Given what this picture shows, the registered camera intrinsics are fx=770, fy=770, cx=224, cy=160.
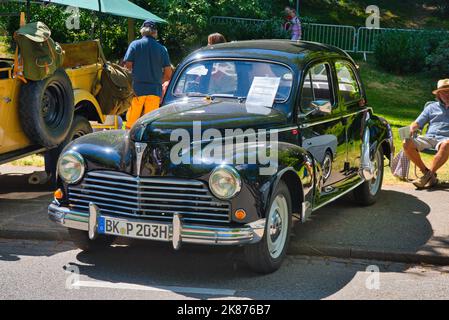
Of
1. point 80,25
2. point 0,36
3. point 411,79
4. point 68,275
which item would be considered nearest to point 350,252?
point 68,275

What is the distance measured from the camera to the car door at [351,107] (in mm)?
8094

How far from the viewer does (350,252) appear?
6777 mm

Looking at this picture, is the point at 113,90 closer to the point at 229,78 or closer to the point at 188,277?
the point at 229,78

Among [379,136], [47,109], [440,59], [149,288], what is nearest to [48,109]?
[47,109]

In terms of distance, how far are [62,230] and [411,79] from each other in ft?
43.0

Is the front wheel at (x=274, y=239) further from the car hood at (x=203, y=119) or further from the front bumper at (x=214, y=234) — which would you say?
the car hood at (x=203, y=119)

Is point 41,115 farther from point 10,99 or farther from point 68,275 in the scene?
point 68,275

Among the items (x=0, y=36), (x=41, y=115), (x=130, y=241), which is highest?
(x=0, y=36)

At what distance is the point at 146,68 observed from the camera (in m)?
10.1

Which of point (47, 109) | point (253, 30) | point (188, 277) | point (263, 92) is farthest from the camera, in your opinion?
point (253, 30)

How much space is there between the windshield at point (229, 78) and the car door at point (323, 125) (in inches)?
7.9

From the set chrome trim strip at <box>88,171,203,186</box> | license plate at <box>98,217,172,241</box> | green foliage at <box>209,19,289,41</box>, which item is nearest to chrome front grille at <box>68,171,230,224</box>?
chrome trim strip at <box>88,171,203,186</box>

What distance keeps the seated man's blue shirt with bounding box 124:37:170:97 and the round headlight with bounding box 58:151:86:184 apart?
3884mm

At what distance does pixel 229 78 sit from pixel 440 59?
39.7 ft
